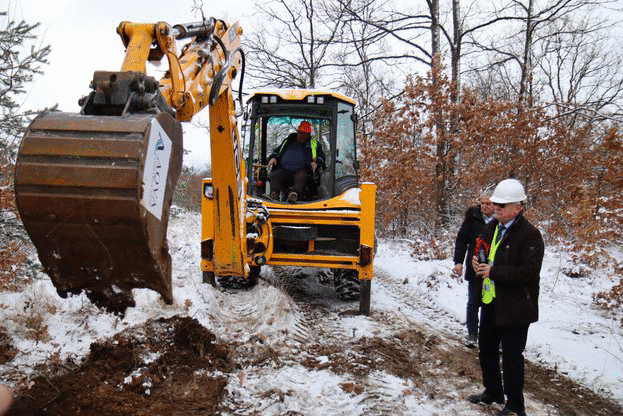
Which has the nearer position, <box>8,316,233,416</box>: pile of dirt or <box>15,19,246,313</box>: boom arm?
<box>15,19,246,313</box>: boom arm

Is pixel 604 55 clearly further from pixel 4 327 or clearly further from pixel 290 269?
pixel 4 327

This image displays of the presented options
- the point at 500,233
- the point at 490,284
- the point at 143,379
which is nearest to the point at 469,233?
the point at 500,233

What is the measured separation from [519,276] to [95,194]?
9.99 ft

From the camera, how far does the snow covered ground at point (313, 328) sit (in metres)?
3.86

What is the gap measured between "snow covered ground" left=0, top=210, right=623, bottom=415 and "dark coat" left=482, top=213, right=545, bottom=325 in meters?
0.90

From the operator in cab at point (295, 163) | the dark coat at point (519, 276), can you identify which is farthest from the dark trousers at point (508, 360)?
the operator in cab at point (295, 163)

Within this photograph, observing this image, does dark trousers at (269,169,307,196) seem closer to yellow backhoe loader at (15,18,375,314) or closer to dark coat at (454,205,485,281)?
yellow backhoe loader at (15,18,375,314)

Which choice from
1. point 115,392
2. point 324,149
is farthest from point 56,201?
point 324,149

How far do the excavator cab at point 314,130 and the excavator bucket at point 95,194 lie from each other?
16.2ft

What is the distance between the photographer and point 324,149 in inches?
296

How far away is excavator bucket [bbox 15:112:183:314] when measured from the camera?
2111mm

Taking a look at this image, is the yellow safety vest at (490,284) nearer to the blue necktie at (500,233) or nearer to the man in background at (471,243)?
the blue necktie at (500,233)

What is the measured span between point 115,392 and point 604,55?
3254 cm

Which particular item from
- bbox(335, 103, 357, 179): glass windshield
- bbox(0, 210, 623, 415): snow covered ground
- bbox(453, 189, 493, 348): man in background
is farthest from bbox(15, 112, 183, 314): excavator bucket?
bbox(335, 103, 357, 179): glass windshield
